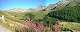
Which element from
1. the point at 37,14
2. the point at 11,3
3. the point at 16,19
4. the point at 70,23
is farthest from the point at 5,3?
the point at 70,23

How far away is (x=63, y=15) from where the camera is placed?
4.25 meters

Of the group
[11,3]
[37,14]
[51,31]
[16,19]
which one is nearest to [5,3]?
[11,3]

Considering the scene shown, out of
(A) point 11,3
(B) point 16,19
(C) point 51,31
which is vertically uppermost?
(A) point 11,3

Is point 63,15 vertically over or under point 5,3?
under

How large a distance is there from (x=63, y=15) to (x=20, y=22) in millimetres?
881

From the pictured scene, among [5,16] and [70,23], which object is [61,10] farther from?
[5,16]

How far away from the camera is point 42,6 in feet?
14.3

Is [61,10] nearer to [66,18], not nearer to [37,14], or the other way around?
[66,18]

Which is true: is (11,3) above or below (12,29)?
above

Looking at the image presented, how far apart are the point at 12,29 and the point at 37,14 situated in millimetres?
599

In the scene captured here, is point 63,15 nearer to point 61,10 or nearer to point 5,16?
point 61,10

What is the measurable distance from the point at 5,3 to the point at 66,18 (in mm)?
1288

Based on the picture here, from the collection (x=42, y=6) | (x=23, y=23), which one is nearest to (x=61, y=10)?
(x=42, y=6)

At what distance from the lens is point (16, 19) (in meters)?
4.30
